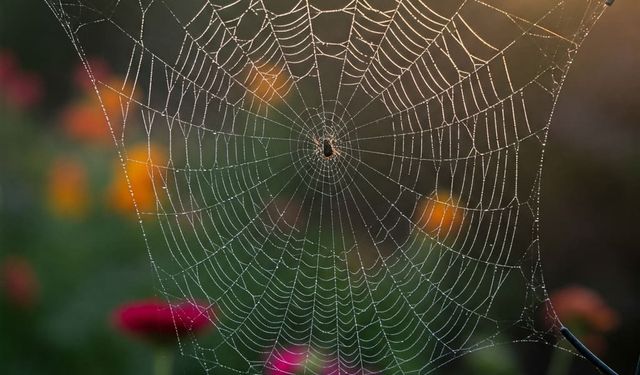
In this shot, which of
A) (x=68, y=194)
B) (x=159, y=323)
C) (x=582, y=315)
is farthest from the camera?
(x=68, y=194)

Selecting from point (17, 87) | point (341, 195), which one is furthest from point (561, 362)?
point (17, 87)

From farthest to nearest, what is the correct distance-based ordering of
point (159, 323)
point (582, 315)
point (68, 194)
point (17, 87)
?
point (17, 87)
point (68, 194)
point (582, 315)
point (159, 323)

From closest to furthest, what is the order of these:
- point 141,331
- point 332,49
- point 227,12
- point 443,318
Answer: point 141,331 < point 443,318 < point 332,49 < point 227,12

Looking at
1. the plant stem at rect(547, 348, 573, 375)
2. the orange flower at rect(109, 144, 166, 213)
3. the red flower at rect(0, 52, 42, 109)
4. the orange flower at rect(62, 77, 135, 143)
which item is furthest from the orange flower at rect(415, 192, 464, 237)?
the red flower at rect(0, 52, 42, 109)

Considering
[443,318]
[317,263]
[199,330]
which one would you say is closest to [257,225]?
[317,263]

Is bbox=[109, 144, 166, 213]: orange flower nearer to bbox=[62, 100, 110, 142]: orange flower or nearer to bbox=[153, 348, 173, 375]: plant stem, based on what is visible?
bbox=[62, 100, 110, 142]: orange flower

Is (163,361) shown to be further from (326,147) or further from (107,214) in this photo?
(107,214)

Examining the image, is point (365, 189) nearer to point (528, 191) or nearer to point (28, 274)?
point (528, 191)
